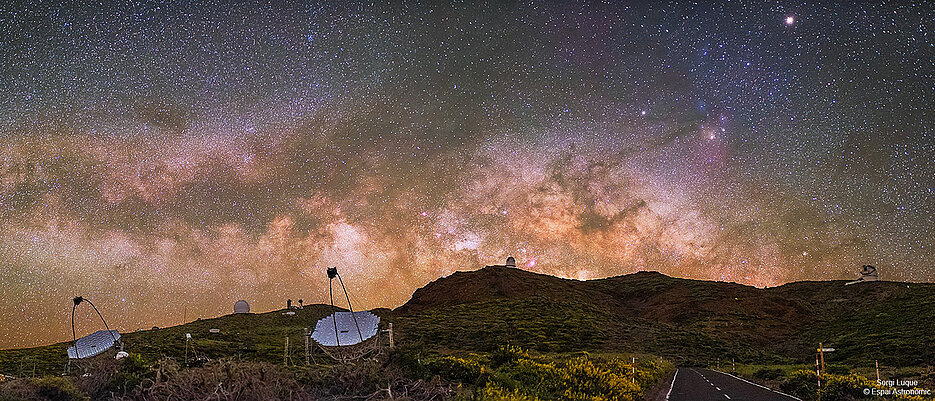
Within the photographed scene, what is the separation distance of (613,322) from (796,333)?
30.6 meters

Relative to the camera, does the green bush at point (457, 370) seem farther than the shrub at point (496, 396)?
Yes

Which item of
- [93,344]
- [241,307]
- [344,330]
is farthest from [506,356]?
[241,307]

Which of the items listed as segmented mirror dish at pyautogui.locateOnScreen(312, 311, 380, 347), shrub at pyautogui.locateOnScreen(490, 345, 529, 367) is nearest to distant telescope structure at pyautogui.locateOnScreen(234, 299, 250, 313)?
segmented mirror dish at pyautogui.locateOnScreen(312, 311, 380, 347)

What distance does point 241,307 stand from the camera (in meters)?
114

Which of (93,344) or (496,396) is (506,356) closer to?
(496,396)

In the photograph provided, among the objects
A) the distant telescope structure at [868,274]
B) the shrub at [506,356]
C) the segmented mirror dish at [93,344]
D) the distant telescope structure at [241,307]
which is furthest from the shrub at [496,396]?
the distant telescope structure at [868,274]

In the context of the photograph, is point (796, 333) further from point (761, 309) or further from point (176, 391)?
point (176, 391)

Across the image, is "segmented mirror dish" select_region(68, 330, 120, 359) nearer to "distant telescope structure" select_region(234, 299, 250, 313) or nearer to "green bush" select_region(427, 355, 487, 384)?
"green bush" select_region(427, 355, 487, 384)

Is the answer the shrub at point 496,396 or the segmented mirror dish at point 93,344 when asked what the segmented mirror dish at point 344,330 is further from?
the segmented mirror dish at point 93,344

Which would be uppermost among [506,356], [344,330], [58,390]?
[344,330]

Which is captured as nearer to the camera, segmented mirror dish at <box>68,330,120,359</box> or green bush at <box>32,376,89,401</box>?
green bush at <box>32,376,89,401</box>

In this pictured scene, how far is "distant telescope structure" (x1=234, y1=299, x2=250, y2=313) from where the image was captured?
11344 centimetres

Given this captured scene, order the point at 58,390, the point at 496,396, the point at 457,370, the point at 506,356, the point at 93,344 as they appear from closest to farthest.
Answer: the point at 496,396
the point at 58,390
the point at 457,370
the point at 506,356
the point at 93,344

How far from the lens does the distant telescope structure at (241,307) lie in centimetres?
11344
